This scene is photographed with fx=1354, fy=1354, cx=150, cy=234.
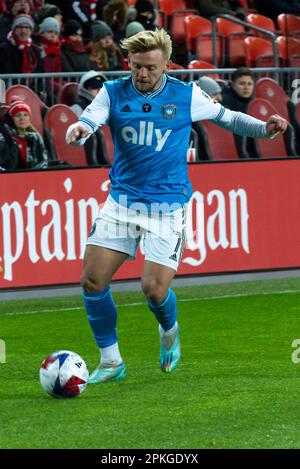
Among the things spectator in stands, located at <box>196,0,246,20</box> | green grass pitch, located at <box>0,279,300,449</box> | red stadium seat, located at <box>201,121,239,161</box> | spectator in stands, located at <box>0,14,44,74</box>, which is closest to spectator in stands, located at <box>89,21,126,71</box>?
spectator in stands, located at <box>0,14,44,74</box>

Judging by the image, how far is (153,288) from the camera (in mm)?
8797

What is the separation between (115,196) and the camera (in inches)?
351

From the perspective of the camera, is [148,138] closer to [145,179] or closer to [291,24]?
[145,179]

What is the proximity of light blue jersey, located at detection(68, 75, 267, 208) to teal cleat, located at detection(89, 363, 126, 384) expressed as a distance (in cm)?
112

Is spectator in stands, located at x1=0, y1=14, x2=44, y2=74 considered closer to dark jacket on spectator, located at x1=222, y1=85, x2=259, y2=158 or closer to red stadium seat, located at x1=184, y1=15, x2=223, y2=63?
dark jacket on spectator, located at x1=222, y1=85, x2=259, y2=158

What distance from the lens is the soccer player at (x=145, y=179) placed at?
28.7 ft

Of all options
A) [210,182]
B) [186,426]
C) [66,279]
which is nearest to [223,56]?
[210,182]

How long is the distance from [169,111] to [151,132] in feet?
0.62

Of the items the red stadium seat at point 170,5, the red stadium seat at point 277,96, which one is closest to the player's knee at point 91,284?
the red stadium seat at point 277,96

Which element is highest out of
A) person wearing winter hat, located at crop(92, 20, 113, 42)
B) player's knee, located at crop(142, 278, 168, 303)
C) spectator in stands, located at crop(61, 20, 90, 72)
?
person wearing winter hat, located at crop(92, 20, 113, 42)

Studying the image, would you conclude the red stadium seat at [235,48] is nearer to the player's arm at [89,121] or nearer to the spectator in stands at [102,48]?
the spectator in stands at [102,48]

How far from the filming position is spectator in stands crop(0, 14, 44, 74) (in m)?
16.5

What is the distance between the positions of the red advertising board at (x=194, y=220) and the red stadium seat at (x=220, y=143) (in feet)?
3.62
